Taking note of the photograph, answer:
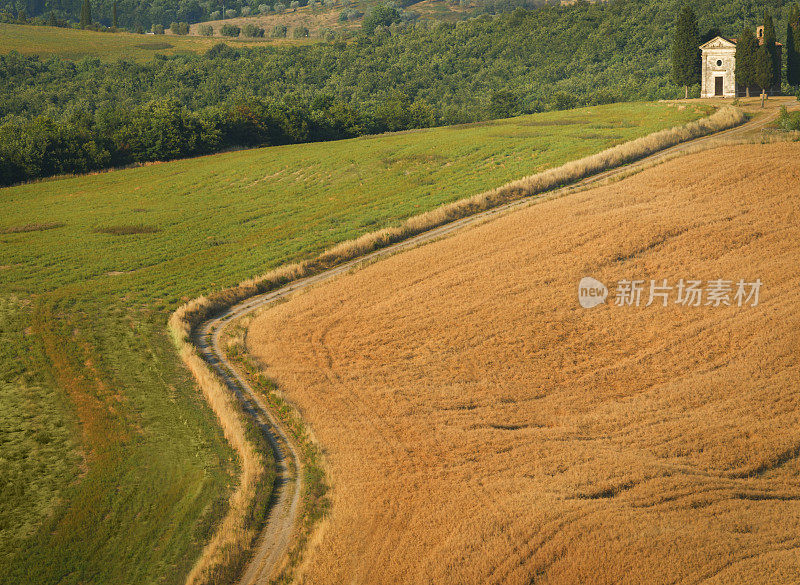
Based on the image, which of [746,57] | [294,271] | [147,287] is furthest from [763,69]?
[147,287]

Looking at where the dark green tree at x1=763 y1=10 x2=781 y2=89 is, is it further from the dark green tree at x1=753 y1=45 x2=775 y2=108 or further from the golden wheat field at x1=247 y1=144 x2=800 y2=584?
the golden wheat field at x1=247 y1=144 x2=800 y2=584

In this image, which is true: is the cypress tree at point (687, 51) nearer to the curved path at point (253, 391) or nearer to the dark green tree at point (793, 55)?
the dark green tree at point (793, 55)

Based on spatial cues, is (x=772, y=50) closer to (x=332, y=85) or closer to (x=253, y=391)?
(x=253, y=391)

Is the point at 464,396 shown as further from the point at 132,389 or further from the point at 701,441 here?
the point at 132,389

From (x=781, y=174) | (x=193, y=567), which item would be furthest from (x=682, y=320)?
(x=193, y=567)

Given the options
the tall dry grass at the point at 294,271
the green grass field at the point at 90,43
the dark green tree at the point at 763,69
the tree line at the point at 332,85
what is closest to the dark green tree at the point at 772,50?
the dark green tree at the point at 763,69
